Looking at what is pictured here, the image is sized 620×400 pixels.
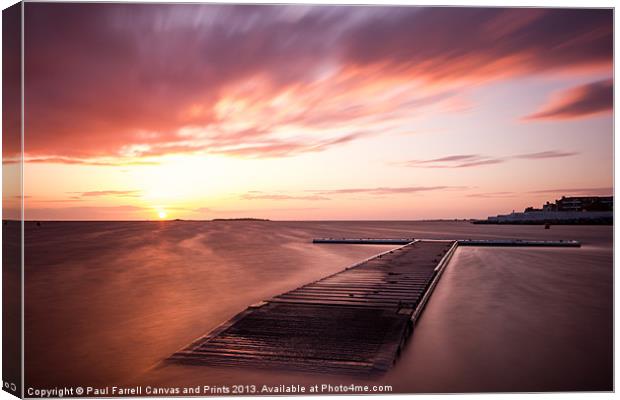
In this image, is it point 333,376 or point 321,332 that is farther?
point 321,332

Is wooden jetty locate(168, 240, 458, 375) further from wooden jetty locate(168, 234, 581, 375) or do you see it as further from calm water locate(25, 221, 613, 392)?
calm water locate(25, 221, 613, 392)

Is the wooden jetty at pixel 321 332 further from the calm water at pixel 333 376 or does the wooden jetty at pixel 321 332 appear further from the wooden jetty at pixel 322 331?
the calm water at pixel 333 376

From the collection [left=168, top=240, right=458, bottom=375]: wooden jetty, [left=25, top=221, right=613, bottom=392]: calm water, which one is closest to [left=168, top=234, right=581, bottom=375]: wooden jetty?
[left=168, top=240, right=458, bottom=375]: wooden jetty

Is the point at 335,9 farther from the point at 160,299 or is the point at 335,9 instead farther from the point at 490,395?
the point at 160,299

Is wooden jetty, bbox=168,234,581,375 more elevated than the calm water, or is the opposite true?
wooden jetty, bbox=168,234,581,375

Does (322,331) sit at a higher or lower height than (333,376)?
higher

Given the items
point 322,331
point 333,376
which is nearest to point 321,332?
point 322,331

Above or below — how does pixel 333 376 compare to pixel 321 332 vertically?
below

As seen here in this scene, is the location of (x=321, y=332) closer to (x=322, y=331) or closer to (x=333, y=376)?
(x=322, y=331)

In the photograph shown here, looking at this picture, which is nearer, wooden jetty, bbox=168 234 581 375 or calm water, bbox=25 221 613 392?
wooden jetty, bbox=168 234 581 375
